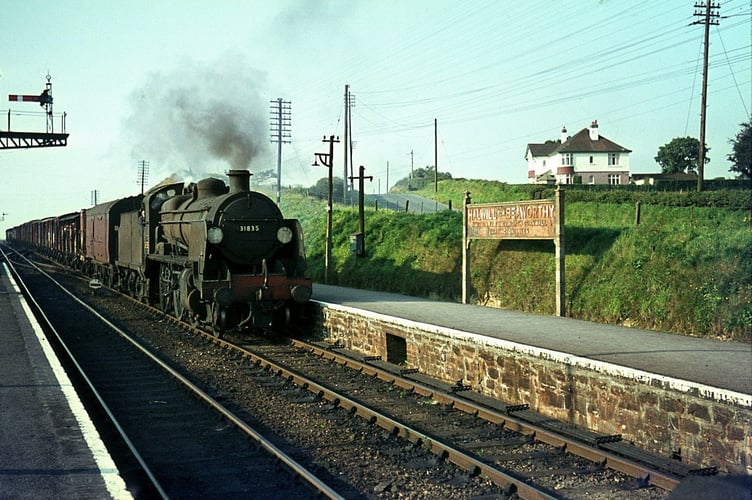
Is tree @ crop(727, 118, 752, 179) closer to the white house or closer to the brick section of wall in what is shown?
the brick section of wall

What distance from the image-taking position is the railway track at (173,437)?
623 centimetres

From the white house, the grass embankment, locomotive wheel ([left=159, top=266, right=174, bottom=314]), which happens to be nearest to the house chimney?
the white house

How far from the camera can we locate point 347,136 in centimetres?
4084

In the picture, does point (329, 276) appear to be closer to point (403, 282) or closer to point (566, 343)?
point (403, 282)

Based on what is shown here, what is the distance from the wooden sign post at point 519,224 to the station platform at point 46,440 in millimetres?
8907

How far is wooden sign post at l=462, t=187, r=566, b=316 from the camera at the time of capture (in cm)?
1348

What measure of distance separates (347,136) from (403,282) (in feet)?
71.6

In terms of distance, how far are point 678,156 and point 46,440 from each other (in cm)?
4998

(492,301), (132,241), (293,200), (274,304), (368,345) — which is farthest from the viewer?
(293,200)

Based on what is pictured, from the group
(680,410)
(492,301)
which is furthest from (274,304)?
(680,410)

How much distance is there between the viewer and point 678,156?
4947 centimetres

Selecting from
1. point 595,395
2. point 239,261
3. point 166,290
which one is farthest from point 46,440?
point 166,290

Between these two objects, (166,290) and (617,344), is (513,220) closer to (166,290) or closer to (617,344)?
(617,344)

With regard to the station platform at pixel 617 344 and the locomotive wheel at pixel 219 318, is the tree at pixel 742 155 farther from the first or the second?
the locomotive wheel at pixel 219 318
